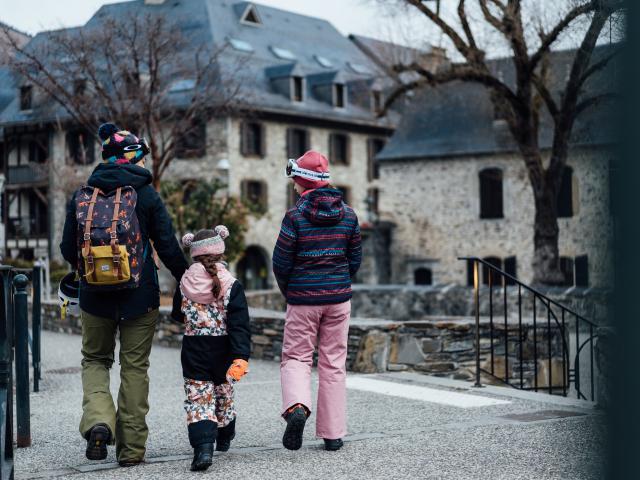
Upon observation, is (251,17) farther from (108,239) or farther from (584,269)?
(584,269)

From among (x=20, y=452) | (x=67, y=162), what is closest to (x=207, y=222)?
(x=67, y=162)

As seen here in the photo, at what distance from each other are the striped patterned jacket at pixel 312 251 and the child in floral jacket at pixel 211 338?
0.40 meters

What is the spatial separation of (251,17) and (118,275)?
38.1 meters

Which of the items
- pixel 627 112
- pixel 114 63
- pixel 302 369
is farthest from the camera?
pixel 114 63

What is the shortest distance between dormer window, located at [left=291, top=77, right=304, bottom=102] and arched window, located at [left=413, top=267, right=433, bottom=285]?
28.0ft

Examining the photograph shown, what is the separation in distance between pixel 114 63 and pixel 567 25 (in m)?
12.2

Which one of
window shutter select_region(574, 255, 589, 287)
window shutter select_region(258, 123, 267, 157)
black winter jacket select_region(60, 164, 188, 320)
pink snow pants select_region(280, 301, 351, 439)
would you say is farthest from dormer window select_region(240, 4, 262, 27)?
window shutter select_region(574, 255, 589, 287)

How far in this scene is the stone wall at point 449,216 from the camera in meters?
35.9

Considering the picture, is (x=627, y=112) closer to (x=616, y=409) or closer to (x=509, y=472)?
(x=616, y=409)

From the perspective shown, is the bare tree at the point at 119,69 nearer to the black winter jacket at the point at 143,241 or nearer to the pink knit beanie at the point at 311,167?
the pink knit beanie at the point at 311,167

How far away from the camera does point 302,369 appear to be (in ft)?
18.5

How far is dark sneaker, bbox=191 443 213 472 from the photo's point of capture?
5.02 m

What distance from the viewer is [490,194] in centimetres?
3669

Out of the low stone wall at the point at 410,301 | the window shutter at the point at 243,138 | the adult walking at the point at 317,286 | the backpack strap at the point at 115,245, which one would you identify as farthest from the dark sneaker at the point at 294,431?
the window shutter at the point at 243,138
